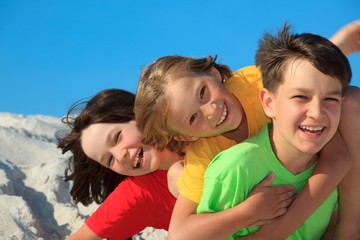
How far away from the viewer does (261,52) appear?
2.62 meters

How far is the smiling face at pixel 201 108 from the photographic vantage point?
257 centimetres

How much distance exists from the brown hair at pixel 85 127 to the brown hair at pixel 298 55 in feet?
3.17

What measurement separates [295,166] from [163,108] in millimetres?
647

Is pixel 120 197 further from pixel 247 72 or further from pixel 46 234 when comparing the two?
pixel 46 234

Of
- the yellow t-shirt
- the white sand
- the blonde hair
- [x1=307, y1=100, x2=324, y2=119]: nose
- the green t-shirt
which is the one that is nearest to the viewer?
[x1=307, y1=100, x2=324, y2=119]: nose

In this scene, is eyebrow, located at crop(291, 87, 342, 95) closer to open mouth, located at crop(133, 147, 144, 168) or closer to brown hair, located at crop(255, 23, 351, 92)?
brown hair, located at crop(255, 23, 351, 92)

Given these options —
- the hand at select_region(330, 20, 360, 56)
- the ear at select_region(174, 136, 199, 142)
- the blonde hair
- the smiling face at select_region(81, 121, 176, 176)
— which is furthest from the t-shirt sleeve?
the hand at select_region(330, 20, 360, 56)

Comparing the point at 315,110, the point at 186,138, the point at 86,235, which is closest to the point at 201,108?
the point at 186,138

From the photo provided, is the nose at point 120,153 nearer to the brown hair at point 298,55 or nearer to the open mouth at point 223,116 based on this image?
the open mouth at point 223,116

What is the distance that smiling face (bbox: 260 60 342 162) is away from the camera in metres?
2.26

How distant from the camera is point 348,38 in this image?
10.9 ft

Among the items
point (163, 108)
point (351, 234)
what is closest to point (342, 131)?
point (351, 234)

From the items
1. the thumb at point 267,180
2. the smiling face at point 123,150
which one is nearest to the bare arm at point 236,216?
the thumb at point 267,180

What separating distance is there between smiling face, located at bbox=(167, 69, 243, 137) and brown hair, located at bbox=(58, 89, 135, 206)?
2.06 ft
